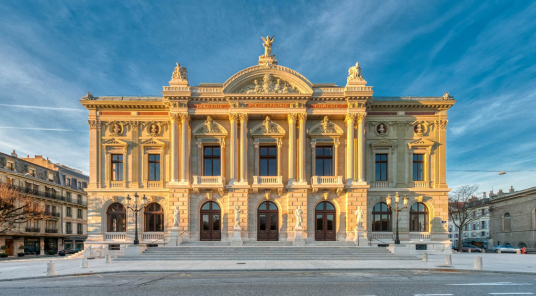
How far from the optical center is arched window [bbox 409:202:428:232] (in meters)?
31.3

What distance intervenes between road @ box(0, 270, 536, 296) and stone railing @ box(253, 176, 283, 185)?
1306 cm

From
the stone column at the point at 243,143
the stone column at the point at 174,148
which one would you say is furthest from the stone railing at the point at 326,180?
the stone column at the point at 174,148

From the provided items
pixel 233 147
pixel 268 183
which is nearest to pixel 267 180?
pixel 268 183

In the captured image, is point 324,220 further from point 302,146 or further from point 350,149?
point 302,146

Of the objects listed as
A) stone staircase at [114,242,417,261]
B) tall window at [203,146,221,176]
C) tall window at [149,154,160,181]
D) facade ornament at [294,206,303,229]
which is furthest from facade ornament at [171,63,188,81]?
facade ornament at [294,206,303,229]

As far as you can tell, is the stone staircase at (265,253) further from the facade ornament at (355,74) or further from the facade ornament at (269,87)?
the facade ornament at (355,74)

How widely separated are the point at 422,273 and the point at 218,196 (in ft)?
58.9

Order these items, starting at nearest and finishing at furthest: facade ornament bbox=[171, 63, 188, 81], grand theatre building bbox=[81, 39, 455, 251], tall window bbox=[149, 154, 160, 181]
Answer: grand theatre building bbox=[81, 39, 455, 251], facade ornament bbox=[171, 63, 188, 81], tall window bbox=[149, 154, 160, 181]

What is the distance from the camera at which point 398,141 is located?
1264 inches

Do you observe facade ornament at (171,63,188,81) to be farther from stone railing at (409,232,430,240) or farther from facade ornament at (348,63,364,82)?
stone railing at (409,232,430,240)

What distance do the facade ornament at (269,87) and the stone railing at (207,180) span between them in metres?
7.72

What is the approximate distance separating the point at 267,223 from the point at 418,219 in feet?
43.2

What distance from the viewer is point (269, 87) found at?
3094cm

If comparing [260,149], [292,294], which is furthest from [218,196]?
[292,294]
